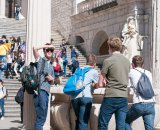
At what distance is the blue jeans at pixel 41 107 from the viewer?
7824 mm

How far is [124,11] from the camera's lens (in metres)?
25.0

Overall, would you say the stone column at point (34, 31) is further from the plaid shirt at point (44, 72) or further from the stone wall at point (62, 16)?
the stone wall at point (62, 16)

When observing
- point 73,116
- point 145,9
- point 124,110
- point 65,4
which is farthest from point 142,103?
point 65,4

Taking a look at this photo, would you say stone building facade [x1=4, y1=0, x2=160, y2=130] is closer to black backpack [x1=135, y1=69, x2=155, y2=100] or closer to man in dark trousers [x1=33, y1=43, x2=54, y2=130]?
man in dark trousers [x1=33, y1=43, x2=54, y2=130]

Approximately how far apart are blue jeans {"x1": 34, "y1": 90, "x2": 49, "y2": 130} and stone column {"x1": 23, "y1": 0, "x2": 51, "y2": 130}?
41.4 inches

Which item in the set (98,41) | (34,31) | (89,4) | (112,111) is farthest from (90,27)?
(112,111)

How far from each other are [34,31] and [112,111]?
2.99 m

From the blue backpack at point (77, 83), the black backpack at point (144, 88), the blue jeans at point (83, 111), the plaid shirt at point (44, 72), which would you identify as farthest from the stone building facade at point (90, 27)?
the black backpack at point (144, 88)

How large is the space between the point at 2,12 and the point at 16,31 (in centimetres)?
1150

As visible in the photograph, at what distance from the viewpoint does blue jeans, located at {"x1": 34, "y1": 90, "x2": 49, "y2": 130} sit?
7.82 meters

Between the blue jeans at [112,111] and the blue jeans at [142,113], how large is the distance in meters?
0.38

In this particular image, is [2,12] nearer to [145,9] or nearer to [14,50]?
[14,50]

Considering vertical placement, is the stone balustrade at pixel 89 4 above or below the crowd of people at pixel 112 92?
above

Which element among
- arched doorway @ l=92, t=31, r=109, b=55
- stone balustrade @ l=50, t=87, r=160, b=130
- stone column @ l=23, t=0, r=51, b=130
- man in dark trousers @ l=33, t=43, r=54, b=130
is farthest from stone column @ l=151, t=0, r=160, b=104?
arched doorway @ l=92, t=31, r=109, b=55
